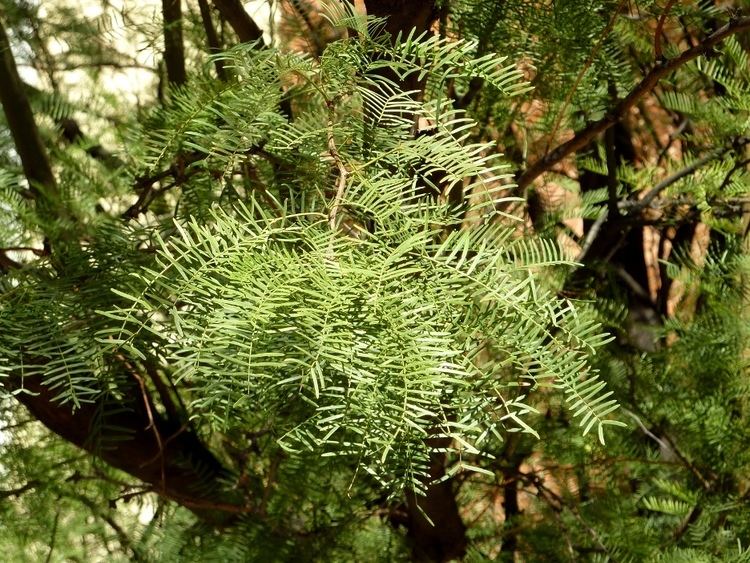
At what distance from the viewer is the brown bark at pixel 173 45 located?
614 mm

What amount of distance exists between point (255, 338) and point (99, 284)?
6.5 inches

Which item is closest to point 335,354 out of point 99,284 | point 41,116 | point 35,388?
point 99,284

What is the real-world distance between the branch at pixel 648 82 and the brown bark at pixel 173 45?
0.88ft

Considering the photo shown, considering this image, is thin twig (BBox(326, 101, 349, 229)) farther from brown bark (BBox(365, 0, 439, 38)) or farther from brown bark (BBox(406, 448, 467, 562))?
brown bark (BBox(406, 448, 467, 562))

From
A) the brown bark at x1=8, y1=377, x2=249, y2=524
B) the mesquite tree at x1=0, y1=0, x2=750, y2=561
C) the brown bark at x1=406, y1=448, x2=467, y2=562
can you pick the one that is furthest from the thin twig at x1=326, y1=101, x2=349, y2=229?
the brown bark at x1=406, y1=448, x2=467, y2=562

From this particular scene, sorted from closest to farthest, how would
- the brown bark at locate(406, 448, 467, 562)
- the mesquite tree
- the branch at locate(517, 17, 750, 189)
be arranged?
the mesquite tree, the branch at locate(517, 17, 750, 189), the brown bark at locate(406, 448, 467, 562)

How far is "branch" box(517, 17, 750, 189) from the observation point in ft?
1.30

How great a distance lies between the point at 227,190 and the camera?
0.39m

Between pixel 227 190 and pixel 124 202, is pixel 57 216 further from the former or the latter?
pixel 227 190

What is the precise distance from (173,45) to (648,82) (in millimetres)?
361

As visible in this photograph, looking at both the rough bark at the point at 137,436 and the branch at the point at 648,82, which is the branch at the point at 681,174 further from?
the rough bark at the point at 137,436

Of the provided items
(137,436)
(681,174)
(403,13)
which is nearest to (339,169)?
(403,13)

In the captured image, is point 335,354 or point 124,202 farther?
point 124,202

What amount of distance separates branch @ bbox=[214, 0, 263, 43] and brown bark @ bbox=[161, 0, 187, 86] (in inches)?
5.0
